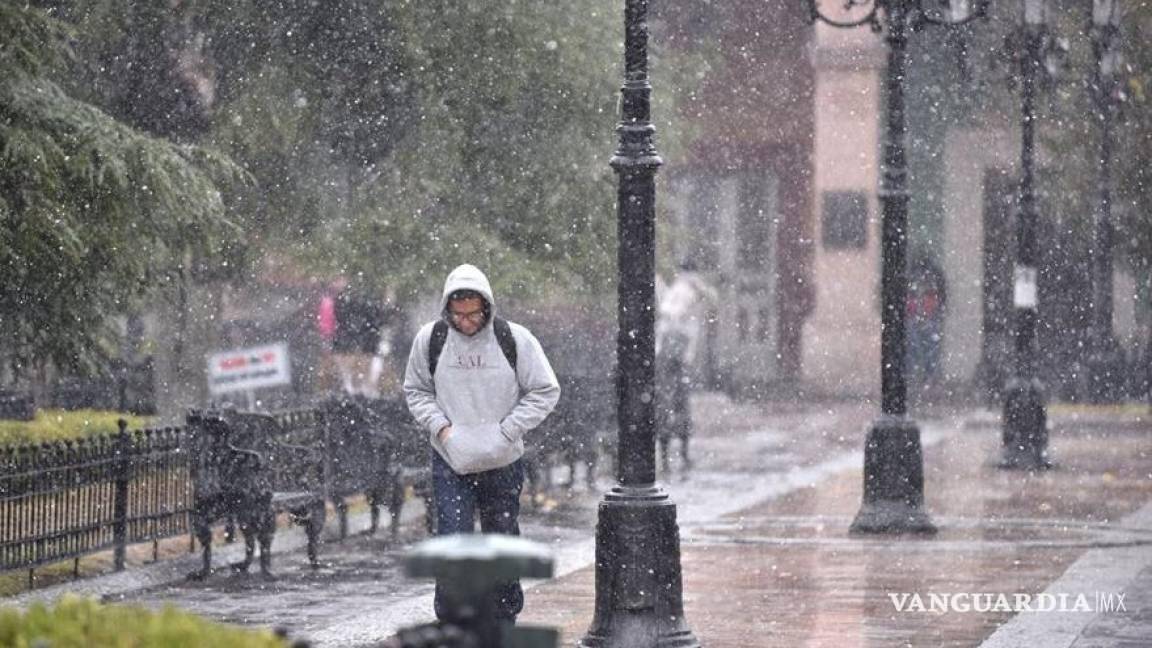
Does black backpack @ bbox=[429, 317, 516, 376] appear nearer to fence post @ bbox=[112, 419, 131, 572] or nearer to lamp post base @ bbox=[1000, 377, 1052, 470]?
fence post @ bbox=[112, 419, 131, 572]

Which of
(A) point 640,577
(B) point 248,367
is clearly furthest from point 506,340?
(B) point 248,367

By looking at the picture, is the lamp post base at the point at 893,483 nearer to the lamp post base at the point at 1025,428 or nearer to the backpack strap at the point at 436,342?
the lamp post base at the point at 1025,428

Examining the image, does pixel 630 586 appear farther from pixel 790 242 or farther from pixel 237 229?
pixel 790 242

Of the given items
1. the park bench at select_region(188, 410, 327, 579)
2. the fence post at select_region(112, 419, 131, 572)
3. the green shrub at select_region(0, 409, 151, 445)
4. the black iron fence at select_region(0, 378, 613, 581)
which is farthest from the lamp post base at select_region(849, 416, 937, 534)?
the fence post at select_region(112, 419, 131, 572)

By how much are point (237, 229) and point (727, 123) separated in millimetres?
27489

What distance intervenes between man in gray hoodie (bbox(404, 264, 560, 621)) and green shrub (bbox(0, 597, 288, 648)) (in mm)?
4852

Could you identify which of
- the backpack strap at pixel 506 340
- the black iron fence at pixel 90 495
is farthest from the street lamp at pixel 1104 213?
the backpack strap at pixel 506 340

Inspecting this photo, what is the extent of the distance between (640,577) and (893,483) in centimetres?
721

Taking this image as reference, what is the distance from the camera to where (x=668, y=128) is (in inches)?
935

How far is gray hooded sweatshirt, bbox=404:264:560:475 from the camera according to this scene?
9867 millimetres

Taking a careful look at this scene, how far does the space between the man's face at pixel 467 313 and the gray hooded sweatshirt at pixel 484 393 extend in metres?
0.05

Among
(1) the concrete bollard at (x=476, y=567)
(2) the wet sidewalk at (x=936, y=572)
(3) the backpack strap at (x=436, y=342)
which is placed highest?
(3) the backpack strap at (x=436, y=342)

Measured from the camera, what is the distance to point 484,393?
392 inches

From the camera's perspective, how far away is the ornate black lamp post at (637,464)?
9812 millimetres
